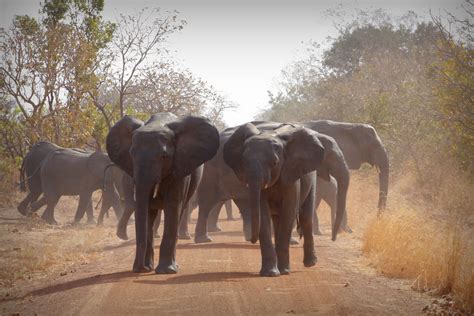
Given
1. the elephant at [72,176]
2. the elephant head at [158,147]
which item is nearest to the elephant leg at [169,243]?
the elephant head at [158,147]

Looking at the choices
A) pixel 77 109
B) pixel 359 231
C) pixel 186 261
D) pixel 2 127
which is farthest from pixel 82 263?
pixel 2 127

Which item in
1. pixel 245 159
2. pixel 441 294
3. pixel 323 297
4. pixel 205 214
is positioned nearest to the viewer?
pixel 323 297

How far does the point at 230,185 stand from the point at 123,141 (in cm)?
382

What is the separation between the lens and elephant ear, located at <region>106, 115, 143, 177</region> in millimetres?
11914

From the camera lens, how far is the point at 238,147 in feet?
37.3

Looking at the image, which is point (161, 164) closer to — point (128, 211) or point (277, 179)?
point (277, 179)

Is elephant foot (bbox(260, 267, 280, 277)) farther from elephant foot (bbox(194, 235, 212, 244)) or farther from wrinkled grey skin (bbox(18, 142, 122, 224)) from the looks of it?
wrinkled grey skin (bbox(18, 142, 122, 224))

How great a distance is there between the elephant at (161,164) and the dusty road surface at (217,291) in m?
0.44

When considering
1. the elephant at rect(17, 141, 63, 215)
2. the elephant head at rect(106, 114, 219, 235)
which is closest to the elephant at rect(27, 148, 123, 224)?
the elephant at rect(17, 141, 63, 215)

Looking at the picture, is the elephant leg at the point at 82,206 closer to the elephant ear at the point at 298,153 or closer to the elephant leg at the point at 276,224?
the elephant leg at the point at 276,224

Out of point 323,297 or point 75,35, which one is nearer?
point 323,297

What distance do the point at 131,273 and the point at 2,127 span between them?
65.2 ft

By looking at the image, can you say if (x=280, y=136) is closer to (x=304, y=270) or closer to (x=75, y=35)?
(x=304, y=270)

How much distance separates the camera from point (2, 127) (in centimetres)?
2930
